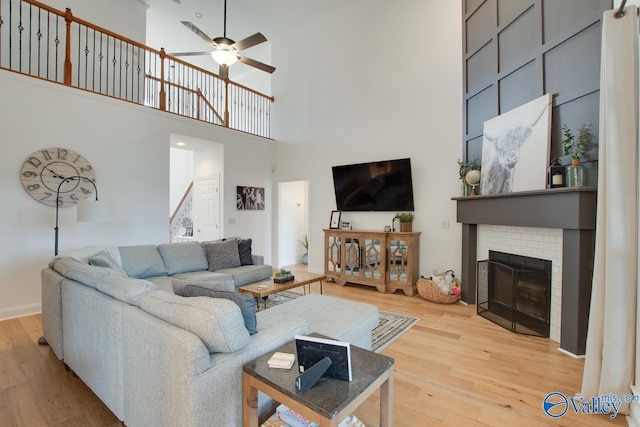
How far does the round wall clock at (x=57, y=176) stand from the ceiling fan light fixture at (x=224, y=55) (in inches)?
93.0

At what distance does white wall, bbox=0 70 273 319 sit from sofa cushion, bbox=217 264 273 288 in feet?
5.29

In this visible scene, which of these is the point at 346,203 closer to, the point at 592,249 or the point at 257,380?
the point at 592,249

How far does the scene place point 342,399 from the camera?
1076 millimetres

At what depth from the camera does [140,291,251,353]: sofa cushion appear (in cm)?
129

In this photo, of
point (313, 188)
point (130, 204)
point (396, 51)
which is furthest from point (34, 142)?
point (396, 51)

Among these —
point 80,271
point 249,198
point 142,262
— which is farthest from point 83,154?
point 249,198

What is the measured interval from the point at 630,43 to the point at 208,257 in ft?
15.2

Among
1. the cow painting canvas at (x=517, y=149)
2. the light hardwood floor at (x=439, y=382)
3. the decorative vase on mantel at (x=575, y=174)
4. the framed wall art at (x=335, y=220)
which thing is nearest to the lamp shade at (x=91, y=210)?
the light hardwood floor at (x=439, y=382)

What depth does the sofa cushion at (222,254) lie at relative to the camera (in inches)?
169

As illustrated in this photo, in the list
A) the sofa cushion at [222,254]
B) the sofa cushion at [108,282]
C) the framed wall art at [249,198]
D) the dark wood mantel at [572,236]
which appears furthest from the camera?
the framed wall art at [249,198]

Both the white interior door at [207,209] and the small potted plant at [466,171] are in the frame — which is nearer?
the small potted plant at [466,171]

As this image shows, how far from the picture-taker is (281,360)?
132 centimetres

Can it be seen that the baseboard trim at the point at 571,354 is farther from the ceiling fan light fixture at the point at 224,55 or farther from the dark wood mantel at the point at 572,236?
the ceiling fan light fixture at the point at 224,55

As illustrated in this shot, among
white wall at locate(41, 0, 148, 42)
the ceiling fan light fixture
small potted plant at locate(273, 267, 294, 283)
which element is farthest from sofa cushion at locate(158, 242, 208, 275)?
white wall at locate(41, 0, 148, 42)
